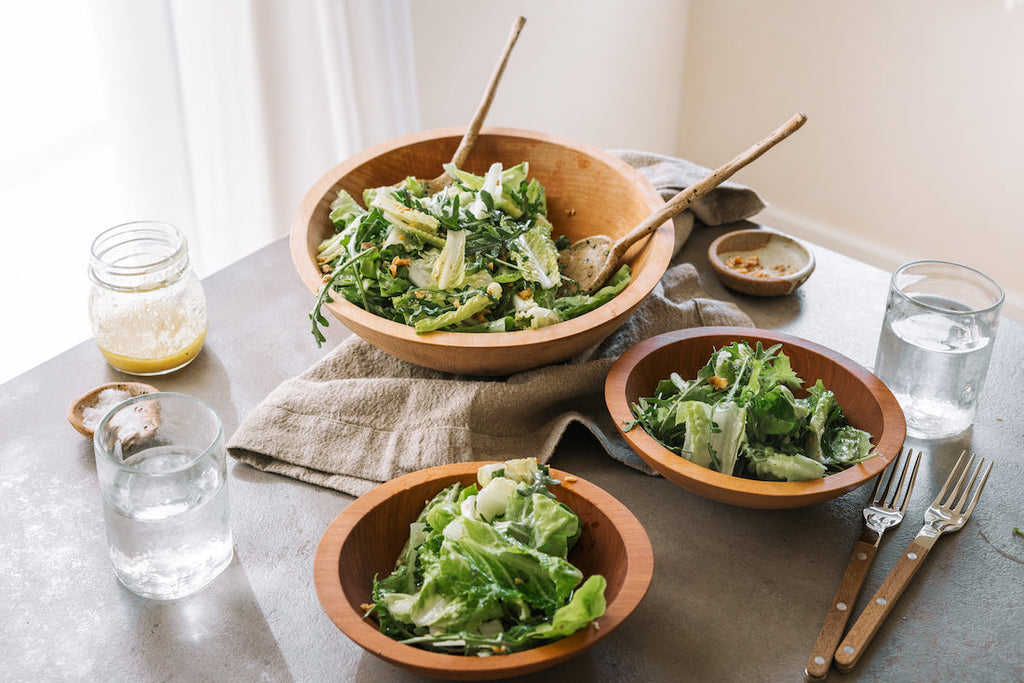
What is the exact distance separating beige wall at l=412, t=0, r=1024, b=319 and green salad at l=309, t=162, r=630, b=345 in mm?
1494

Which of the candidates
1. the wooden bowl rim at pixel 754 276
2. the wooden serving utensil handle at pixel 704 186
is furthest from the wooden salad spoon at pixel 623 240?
the wooden bowl rim at pixel 754 276

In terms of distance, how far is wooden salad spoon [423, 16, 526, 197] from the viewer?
1.64 metres

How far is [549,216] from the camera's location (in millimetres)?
1717

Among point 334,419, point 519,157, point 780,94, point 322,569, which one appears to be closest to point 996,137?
point 780,94

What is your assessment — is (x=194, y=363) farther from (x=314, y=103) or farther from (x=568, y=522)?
(x=314, y=103)

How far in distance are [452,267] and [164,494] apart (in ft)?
1.73

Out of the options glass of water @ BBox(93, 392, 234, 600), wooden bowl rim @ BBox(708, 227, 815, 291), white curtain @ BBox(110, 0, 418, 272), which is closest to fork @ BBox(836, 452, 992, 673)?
wooden bowl rim @ BBox(708, 227, 815, 291)

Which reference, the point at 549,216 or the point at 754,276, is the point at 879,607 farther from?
the point at 549,216

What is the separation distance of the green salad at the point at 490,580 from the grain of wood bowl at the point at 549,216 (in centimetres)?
28

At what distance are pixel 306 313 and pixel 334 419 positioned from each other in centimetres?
34

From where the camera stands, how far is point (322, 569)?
3.22ft

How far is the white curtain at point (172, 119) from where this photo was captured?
7.00 feet

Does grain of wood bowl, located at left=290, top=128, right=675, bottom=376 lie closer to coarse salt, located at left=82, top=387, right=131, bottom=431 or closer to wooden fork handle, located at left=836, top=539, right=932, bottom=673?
coarse salt, located at left=82, top=387, right=131, bottom=431

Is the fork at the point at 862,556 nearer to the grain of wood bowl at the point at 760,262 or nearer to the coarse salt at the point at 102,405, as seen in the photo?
the grain of wood bowl at the point at 760,262
